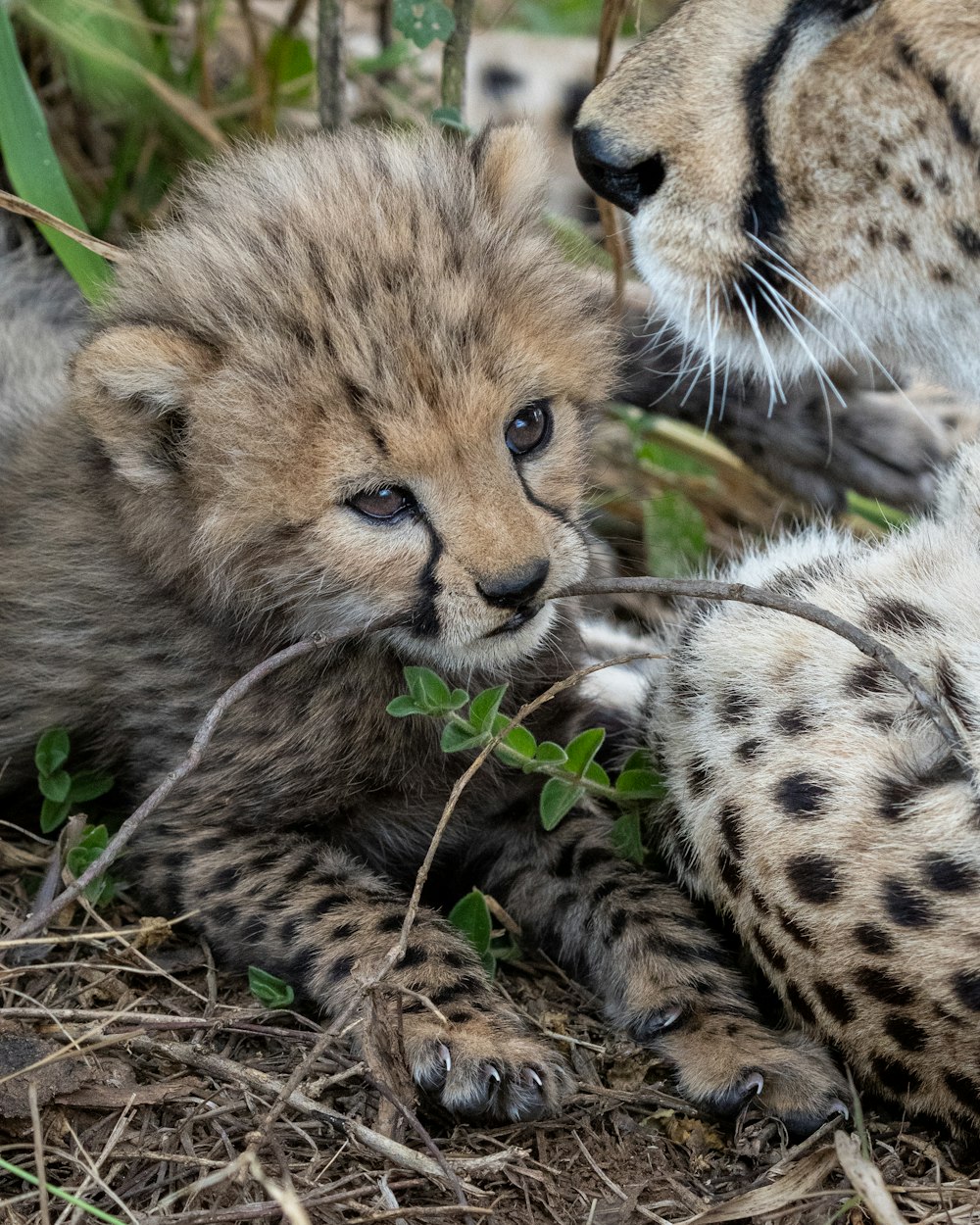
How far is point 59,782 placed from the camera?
2.38 metres

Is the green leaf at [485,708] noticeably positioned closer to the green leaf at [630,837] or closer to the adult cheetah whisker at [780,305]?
the green leaf at [630,837]

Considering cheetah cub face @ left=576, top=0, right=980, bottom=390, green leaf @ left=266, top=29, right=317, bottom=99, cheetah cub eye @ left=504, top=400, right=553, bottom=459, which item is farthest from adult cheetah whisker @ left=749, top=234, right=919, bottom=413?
green leaf @ left=266, top=29, right=317, bottom=99

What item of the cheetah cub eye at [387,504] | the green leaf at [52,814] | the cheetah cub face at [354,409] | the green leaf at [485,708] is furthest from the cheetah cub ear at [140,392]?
the green leaf at [52,814]

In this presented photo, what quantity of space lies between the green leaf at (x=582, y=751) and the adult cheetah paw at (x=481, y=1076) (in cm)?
41

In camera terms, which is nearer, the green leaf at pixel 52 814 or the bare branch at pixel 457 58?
the green leaf at pixel 52 814

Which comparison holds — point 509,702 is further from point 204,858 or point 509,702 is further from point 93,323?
point 93,323

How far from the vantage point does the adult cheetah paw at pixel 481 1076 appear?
1.85 metres

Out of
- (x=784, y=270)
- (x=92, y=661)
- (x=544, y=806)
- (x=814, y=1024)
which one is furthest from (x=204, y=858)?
(x=784, y=270)

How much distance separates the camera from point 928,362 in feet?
7.63

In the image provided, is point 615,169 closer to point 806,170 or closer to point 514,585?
point 806,170

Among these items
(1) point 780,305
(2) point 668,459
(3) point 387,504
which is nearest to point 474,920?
(3) point 387,504

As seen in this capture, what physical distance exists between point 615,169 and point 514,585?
67 cm

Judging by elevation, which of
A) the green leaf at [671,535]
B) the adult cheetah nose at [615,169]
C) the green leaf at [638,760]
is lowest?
the green leaf at [671,535]

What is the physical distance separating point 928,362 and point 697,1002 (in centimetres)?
100
